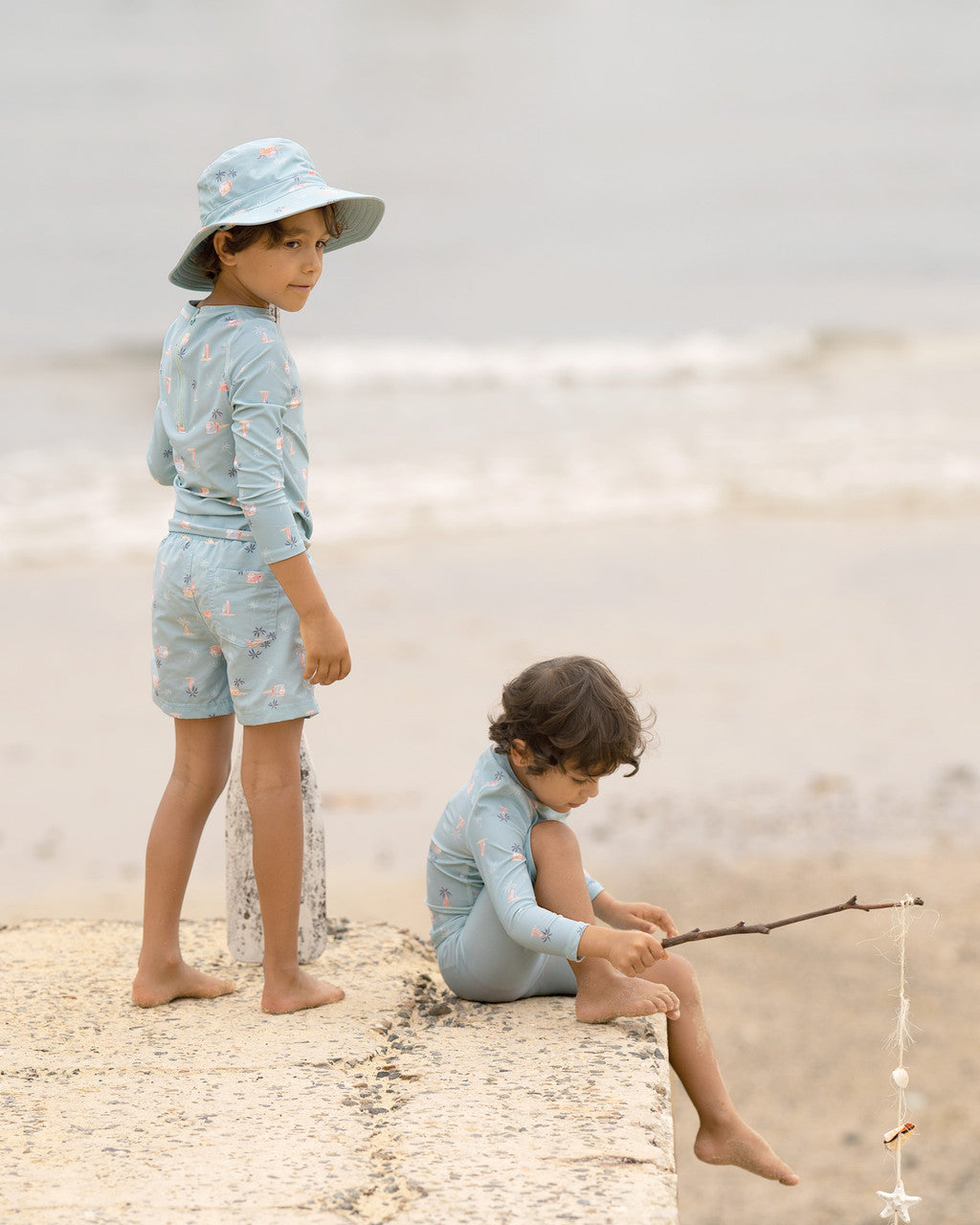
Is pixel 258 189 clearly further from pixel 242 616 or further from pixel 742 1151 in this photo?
pixel 742 1151

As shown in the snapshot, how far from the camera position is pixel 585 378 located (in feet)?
50.3

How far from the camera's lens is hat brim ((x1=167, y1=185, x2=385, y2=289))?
255cm

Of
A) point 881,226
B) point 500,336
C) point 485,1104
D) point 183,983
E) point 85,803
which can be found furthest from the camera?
point 881,226

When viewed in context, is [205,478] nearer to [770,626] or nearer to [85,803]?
[85,803]

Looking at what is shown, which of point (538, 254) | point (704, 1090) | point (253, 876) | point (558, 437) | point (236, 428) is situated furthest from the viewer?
point (538, 254)

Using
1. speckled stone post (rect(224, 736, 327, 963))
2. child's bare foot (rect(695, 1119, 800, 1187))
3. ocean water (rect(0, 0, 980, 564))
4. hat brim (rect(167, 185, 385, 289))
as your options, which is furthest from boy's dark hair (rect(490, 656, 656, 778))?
ocean water (rect(0, 0, 980, 564))

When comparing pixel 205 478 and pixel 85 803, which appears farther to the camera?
pixel 85 803

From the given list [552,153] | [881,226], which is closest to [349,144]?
[552,153]

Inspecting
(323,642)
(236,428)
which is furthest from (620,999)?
(236,428)

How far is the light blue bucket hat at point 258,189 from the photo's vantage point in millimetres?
2568

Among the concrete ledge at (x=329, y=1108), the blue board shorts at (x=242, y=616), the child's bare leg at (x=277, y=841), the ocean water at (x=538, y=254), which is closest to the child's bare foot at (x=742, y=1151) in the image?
the concrete ledge at (x=329, y=1108)

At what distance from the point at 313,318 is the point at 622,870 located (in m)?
13.4

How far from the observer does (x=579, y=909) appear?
104 inches

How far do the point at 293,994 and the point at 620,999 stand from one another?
657 millimetres
